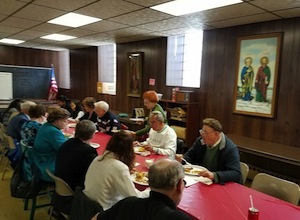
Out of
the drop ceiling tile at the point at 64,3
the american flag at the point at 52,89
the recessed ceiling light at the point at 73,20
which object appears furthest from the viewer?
the american flag at the point at 52,89

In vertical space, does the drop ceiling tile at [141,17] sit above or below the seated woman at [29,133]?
above

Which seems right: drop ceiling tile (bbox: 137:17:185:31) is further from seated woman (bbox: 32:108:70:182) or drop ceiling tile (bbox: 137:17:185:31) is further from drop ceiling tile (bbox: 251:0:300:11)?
seated woman (bbox: 32:108:70:182)

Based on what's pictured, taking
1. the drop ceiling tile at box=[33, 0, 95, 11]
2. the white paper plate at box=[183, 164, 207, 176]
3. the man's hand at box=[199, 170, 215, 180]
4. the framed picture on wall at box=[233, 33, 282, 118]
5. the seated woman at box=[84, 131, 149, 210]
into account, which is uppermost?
the drop ceiling tile at box=[33, 0, 95, 11]

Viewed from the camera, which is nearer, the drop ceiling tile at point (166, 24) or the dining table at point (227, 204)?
the dining table at point (227, 204)

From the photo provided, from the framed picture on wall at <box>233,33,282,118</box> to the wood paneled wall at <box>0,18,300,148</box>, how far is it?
83 mm

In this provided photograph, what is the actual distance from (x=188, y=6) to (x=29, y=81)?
21.3 feet

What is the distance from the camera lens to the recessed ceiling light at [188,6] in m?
2.91

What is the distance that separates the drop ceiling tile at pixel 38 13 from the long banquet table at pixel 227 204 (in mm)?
2993

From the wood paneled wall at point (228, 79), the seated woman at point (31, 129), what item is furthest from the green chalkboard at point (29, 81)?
the seated woman at point (31, 129)

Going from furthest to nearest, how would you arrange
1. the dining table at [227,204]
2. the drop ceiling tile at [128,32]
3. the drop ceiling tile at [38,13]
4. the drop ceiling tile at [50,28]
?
the drop ceiling tile at [128,32], the drop ceiling tile at [50,28], the drop ceiling tile at [38,13], the dining table at [227,204]

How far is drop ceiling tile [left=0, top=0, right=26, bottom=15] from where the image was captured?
3165 millimetres

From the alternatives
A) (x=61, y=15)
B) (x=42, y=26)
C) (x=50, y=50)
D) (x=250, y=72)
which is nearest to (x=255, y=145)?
(x=250, y=72)

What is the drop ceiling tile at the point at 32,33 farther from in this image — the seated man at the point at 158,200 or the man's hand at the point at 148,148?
the seated man at the point at 158,200

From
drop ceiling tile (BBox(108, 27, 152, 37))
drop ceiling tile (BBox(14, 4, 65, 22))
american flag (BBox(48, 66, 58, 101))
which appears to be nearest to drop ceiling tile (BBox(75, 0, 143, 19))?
drop ceiling tile (BBox(14, 4, 65, 22))
